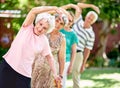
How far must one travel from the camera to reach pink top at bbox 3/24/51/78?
750 cm

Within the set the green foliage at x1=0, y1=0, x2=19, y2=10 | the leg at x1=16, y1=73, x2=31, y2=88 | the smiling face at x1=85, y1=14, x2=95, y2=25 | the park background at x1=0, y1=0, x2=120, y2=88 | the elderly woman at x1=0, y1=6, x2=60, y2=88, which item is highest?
the elderly woman at x1=0, y1=6, x2=60, y2=88

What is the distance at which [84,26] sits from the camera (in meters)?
11.8

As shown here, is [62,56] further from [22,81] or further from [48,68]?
[22,81]

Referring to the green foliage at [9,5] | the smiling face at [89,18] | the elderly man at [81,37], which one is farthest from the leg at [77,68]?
the green foliage at [9,5]

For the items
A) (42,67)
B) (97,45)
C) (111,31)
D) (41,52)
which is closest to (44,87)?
(42,67)

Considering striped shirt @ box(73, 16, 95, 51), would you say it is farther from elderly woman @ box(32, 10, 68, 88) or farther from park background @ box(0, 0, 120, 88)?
park background @ box(0, 0, 120, 88)

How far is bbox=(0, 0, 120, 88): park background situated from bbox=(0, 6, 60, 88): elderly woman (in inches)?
254

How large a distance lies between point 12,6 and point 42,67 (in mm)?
11026

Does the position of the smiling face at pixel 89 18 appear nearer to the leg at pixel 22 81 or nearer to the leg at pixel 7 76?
the leg at pixel 22 81

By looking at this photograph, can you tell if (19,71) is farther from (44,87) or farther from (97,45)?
(97,45)

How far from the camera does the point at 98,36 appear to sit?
32.1m

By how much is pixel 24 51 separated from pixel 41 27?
1.32 feet

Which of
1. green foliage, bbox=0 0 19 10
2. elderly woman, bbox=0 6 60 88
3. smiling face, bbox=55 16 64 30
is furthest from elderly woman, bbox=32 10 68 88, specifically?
green foliage, bbox=0 0 19 10

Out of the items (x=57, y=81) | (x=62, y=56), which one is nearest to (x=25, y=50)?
(x=57, y=81)
